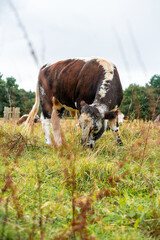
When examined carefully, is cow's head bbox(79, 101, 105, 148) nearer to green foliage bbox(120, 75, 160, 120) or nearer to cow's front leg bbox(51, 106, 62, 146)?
green foliage bbox(120, 75, 160, 120)

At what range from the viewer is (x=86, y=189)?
2674 millimetres

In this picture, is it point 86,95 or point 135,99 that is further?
point 86,95

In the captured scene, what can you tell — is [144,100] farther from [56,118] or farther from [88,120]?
[56,118]

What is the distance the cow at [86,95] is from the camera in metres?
3.97

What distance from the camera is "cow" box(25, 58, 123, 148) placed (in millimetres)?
3974

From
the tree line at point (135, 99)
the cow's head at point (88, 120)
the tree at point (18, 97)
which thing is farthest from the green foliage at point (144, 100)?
the tree at point (18, 97)

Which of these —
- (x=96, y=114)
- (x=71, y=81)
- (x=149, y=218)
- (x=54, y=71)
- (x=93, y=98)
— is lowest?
(x=149, y=218)

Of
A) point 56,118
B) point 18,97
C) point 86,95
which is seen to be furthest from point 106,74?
point 18,97

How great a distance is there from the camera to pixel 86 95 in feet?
15.3

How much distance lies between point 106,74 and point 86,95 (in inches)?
22.5

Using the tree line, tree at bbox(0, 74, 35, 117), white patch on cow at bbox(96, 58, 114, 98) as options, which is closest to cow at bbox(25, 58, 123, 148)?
white patch on cow at bbox(96, 58, 114, 98)

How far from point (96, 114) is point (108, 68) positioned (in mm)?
1274

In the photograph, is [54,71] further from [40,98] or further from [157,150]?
[157,150]

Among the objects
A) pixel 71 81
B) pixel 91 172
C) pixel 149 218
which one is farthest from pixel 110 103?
pixel 149 218
